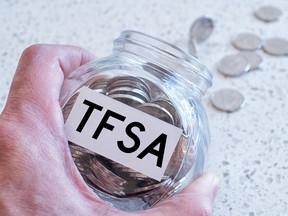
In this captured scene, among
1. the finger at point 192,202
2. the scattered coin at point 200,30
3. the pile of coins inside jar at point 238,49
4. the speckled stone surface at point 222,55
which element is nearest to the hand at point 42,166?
the finger at point 192,202

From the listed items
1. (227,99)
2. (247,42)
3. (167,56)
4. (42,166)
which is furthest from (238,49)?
(42,166)

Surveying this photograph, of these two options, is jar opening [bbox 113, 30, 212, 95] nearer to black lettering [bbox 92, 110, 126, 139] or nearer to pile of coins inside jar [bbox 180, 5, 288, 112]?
black lettering [bbox 92, 110, 126, 139]

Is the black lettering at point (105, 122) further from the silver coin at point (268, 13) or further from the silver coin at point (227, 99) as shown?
the silver coin at point (268, 13)

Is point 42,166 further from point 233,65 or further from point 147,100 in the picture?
point 233,65

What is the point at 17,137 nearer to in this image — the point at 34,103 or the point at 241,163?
the point at 34,103

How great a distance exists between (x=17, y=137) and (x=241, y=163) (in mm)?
302

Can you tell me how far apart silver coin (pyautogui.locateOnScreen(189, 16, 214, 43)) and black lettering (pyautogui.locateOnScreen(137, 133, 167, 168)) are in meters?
0.38

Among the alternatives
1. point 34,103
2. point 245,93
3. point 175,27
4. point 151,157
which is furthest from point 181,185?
point 175,27

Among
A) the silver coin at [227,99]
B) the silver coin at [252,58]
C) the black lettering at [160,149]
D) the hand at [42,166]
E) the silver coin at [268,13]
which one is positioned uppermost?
the silver coin at [268,13]

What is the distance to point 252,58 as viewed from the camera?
0.77 meters

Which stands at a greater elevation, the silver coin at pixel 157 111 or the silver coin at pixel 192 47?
the silver coin at pixel 192 47

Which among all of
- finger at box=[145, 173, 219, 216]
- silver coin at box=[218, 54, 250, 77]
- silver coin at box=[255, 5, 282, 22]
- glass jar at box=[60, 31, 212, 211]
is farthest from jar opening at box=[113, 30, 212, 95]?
silver coin at box=[255, 5, 282, 22]

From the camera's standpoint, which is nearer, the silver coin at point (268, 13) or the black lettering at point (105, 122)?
the black lettering at point (105, 122)

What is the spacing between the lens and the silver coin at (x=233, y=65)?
741 millimetres
